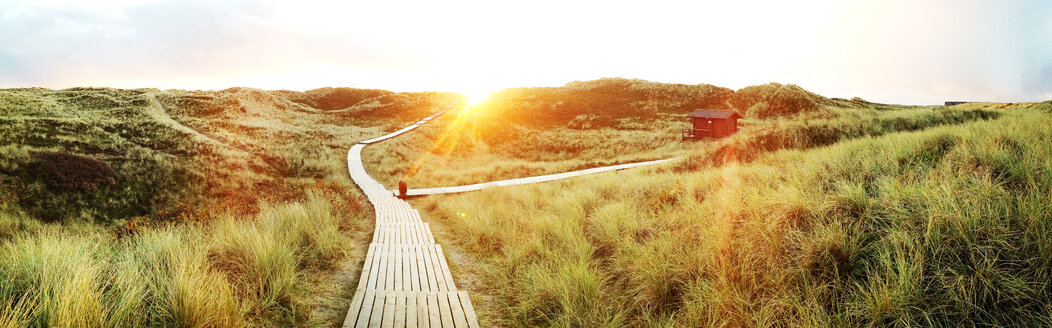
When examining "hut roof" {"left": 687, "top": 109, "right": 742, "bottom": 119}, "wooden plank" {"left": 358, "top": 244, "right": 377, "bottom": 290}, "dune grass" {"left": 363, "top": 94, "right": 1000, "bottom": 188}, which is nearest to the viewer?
"wooden plank" {"left": 358, "top": 244, "right": 377, "bottom": 290}

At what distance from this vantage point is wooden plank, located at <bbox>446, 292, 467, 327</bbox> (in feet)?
15.8

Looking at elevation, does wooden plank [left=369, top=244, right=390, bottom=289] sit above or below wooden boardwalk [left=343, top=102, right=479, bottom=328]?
above

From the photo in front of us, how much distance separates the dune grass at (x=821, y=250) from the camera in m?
3.31

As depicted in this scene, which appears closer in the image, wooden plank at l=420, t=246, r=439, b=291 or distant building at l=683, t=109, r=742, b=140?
wooden plank at l=420, t=246, r=439, b=291

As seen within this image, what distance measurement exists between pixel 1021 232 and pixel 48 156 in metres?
27.6

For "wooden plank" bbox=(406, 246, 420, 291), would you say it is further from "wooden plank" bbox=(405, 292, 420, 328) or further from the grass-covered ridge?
the grass-covered ridge

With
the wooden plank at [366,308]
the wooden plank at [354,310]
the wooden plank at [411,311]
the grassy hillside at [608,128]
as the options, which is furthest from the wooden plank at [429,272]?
the grassy hillside at [608,128]

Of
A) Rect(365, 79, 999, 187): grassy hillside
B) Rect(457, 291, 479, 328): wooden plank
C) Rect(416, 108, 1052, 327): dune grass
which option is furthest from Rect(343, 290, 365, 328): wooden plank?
Rect(365, 79, 999, 187): grassy hillside

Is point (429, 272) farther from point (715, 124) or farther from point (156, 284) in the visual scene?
point (715, 124)

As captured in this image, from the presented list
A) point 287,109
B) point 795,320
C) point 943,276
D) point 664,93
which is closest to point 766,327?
point 795,320

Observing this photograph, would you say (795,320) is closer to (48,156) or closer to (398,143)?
(48,156)

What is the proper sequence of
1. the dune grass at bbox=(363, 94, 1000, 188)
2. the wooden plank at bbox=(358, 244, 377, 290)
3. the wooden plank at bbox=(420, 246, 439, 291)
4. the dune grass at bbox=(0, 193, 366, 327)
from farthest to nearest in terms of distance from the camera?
the dune grass at bbox=(363, 94, 1000, 188) → the wooden plank at bbox=(420, 246, 439, 291) → the wooden plank at bbox=(358, 244, 377, 290) → the dune grass at bbox=(0, 193, 366, 327)

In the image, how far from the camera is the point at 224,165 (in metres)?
21.9

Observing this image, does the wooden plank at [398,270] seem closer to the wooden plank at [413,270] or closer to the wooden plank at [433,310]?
the wooden plank at [413,270]
